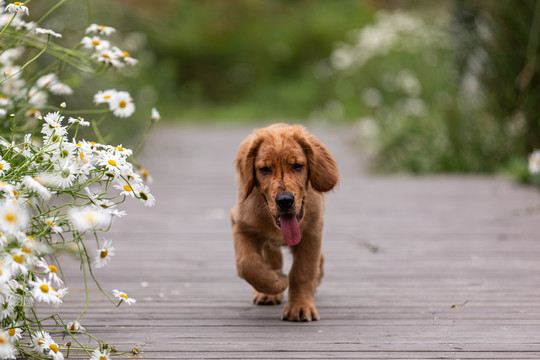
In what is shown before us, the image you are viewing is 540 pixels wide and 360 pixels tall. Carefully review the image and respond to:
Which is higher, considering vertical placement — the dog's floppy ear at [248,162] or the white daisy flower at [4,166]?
the dog's floppy ear at [248,162]

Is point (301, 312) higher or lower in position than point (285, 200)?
lower

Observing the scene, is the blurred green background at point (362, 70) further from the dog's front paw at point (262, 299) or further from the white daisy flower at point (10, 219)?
the white daisy flower at point (10, 219)

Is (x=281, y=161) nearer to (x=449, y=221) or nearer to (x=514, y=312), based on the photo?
(x=514, y=312)

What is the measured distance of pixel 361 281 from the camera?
12.9 feet

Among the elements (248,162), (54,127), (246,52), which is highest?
(246,52)

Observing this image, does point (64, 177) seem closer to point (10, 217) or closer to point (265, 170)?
point (10, 217)

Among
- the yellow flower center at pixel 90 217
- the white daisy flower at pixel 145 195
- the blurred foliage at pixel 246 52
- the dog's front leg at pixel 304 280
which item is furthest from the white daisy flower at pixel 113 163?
the blurred foliage at pixel 246 52

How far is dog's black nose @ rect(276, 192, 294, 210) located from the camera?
3.08 metres

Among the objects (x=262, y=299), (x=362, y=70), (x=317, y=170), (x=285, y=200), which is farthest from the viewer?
(x=362, y=70)

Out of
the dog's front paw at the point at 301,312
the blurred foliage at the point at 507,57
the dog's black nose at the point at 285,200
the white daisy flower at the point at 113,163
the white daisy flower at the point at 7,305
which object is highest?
the blurred foliage at the point at 507,57

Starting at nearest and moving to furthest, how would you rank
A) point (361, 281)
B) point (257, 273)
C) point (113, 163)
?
1. point (113, 163)
2. point (257, 273)
3. point (361, 281)

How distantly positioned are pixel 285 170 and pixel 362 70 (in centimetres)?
932

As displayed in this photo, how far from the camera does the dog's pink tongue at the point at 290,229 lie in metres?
3.13

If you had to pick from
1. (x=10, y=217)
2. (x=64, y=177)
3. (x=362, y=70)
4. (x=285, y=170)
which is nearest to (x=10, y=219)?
(x=10, y=217)
